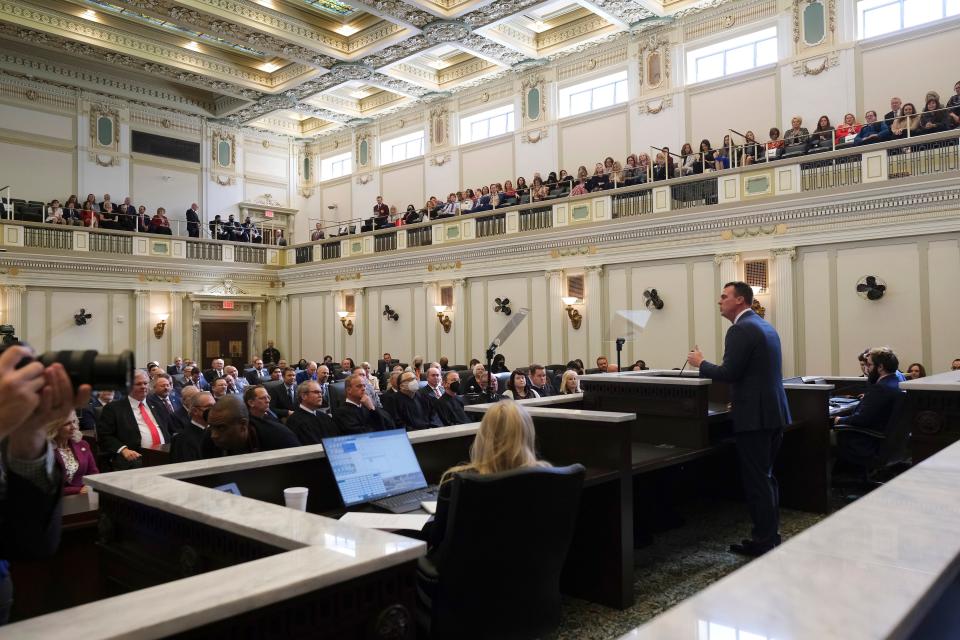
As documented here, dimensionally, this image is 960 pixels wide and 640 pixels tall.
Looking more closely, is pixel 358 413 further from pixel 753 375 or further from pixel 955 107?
pixel 955 107

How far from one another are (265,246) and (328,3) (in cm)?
697

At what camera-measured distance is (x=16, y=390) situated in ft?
3.86

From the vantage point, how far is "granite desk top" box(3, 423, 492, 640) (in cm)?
129

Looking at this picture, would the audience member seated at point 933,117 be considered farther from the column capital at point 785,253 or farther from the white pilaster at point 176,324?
the white pilaster at point 176,324

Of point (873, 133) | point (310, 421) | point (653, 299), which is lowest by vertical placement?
point (310, 421)

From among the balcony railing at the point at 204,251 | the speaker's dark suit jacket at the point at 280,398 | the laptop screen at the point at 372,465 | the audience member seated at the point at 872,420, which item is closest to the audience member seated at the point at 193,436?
the laptop screen at the point at 372,465

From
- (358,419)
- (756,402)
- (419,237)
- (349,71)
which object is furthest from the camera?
(349,71)

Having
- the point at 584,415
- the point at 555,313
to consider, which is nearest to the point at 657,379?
the point at 584,415

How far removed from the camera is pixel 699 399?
4680 millimetres

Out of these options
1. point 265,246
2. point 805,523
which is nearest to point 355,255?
point 265,246

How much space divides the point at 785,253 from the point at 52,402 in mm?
11323

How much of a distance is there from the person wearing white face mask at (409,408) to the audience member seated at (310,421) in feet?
5.83

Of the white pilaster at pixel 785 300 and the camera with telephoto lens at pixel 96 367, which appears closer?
the camera with telephoto lens at pixel 96 367

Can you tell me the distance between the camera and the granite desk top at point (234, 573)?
1.29 metres
